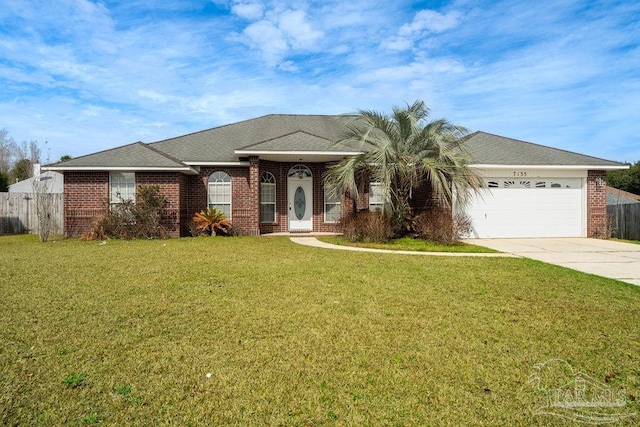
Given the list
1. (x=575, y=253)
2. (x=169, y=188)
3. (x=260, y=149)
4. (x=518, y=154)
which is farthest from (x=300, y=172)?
(x=575, y=253)

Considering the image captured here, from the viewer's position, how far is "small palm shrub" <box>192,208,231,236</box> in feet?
50.5

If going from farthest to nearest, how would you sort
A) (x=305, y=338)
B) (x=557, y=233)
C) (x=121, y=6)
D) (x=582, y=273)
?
(x=557, y=233) < (x=121, y=6) < (x=582, y=273) < (x=305, y=338)

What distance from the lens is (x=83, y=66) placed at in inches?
573

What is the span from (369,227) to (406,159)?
9.01 ft

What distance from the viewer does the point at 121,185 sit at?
50.4ft

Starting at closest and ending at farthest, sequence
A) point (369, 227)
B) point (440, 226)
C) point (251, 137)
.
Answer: point (440, 226) → point (369, 227) → point (251, 137)

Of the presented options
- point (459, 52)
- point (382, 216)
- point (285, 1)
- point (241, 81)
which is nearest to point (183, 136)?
point (241, 81)

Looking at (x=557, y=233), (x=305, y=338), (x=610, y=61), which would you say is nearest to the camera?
(x=305, y=338)

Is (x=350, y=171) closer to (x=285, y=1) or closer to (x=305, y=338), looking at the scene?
(x=285, y=1)

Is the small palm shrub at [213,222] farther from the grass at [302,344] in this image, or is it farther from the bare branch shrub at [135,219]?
the grass at [302,344]


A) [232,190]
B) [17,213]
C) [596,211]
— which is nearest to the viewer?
[596,211]

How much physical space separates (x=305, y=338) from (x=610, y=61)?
1652cm

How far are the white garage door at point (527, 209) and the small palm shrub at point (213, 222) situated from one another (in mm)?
10260

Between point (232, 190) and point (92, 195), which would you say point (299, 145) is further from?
point (92, 195)
